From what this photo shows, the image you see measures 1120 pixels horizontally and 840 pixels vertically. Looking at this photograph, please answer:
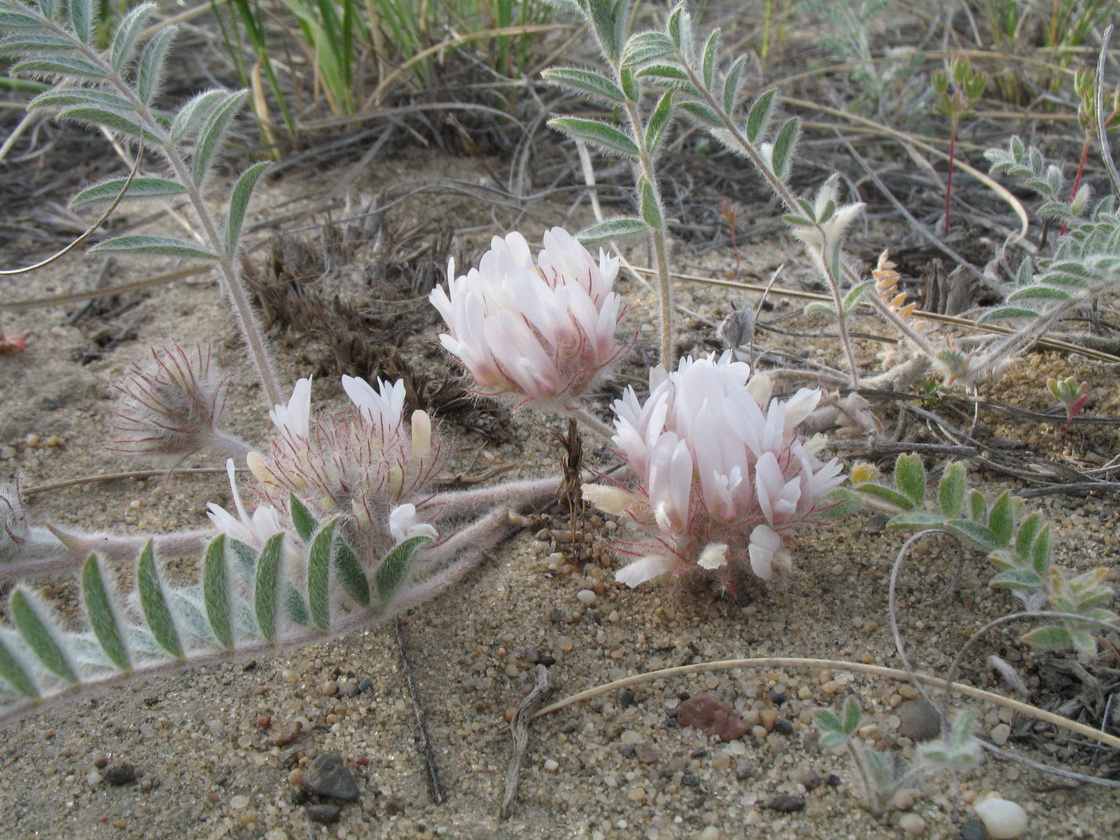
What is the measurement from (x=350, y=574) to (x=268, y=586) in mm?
191

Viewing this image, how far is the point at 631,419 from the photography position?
1.71 meters

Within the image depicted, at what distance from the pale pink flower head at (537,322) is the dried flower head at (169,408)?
633 mm

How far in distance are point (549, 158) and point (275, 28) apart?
215cm

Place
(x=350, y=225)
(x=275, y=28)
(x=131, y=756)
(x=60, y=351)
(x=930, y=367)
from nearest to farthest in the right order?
(x=131, y=756) < (x=930, y=367) < (x=60, y=351) < (x=350, y=225) < (x=275, y=28)

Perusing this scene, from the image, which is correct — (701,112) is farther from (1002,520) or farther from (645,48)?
(1002,520)

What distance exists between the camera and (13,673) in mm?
1317

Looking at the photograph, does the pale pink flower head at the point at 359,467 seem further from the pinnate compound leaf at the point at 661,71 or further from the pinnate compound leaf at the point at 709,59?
the pinnate compound leaf at the point at 709,59

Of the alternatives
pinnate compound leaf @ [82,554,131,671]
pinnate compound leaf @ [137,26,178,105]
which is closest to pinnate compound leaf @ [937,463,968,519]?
pinnate compound leaf @ [82,554,131,671]

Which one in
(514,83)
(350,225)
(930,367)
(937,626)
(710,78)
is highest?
(710,78)

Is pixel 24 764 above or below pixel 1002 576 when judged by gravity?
below

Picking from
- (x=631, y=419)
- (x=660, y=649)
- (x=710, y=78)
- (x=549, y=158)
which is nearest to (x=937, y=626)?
(x=660, y=649)

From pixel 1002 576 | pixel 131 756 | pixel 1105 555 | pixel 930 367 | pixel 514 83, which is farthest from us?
pixel 514 83

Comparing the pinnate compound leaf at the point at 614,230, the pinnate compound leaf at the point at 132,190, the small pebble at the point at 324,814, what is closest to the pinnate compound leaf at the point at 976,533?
the pinnate compound leaf at the point at 614,230

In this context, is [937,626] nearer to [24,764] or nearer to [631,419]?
[631,419]
